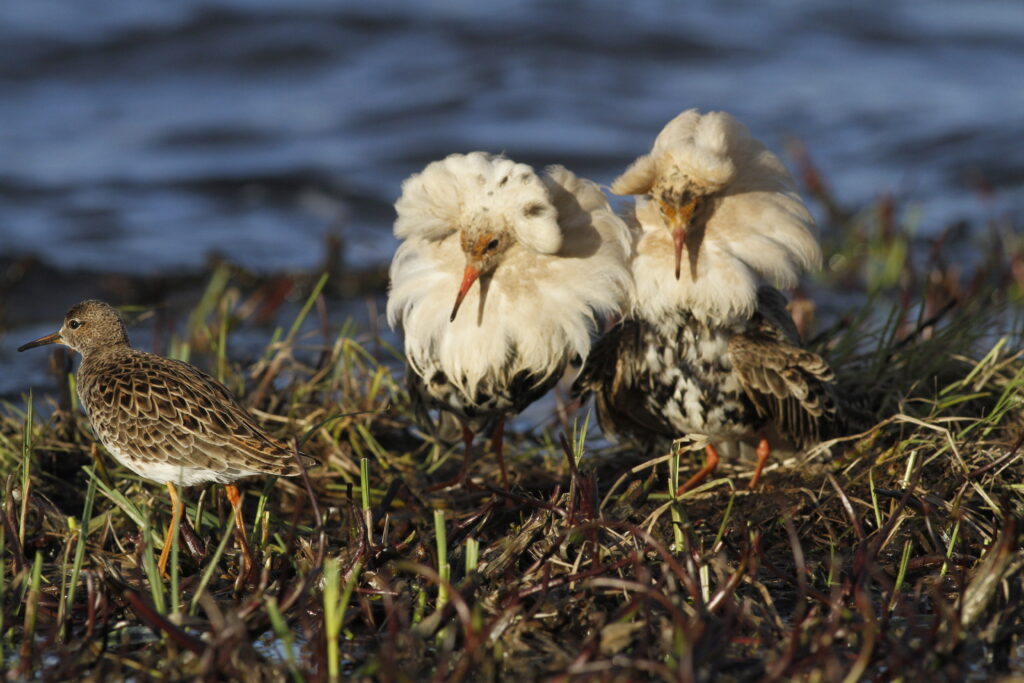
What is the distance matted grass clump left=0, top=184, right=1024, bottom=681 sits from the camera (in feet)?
11.2

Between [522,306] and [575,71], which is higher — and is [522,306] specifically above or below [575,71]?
above

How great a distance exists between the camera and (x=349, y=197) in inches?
481

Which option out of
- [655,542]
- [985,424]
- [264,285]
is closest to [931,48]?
[264,285]

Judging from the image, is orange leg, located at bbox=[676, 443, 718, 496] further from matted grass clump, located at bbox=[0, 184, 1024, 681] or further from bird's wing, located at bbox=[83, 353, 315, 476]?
bird's wing, located at bbox=[83, 353, 315, 476]

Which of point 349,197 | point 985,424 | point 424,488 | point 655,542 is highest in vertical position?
point 655,542

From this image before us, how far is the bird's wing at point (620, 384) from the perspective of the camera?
523cm

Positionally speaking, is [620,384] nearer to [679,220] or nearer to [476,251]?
[679,220]

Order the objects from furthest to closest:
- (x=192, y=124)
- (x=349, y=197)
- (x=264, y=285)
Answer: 1. (x=192, y=124)
2. (x=349, y=197)
3. (x=264, y=285)

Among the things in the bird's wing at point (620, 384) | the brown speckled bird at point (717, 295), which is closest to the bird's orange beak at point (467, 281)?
the brown speckled bird at point (717, 295)

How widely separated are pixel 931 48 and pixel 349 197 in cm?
835

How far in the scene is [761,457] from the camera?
514cm

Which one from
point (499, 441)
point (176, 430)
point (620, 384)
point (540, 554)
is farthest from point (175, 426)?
point (620, 384)

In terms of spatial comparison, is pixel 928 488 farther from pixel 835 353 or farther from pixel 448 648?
pixel 448 648

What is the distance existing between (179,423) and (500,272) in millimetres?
1287
